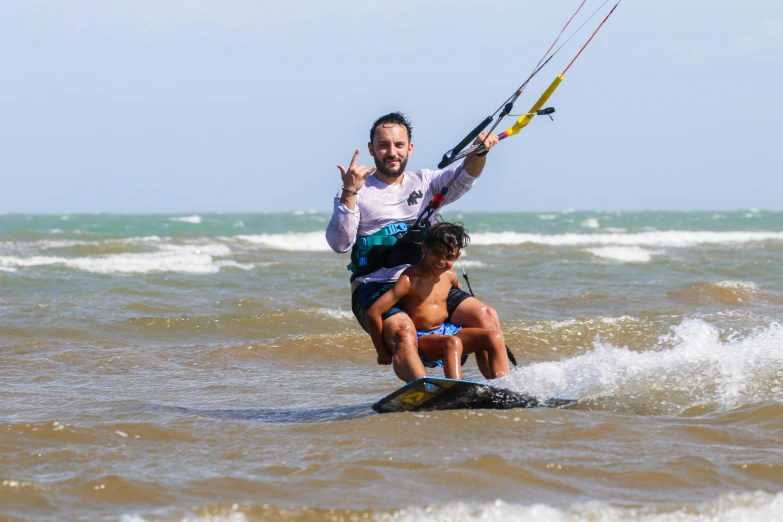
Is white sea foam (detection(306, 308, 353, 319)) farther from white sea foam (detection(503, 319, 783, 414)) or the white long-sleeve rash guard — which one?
the white long-sleeve rash guard

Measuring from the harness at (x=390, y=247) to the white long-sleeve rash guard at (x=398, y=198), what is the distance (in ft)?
0.10

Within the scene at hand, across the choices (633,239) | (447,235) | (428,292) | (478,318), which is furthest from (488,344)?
(633,239)

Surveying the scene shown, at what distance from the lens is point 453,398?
17.9 ft

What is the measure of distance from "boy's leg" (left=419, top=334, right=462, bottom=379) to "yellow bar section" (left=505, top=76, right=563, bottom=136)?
1257 millimetres

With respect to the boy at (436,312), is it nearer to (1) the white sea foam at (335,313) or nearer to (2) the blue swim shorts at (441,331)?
(2) the blue swim shorts at (441,331)

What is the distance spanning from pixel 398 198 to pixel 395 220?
135 millimetres

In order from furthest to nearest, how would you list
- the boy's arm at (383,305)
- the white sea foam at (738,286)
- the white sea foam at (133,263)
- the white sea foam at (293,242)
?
the white sea foam at (293,242), the white sea foam at (133,263), the white sea foam at (738,286), the boy's arm at (383,305)

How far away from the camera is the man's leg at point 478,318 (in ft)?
18.4

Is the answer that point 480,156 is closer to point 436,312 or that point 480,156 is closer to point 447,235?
point 447,235

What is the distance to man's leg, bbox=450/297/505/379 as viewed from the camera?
5.60 m

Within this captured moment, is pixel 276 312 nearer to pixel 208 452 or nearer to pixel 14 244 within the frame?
pixel 208 452

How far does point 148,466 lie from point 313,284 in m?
11.6

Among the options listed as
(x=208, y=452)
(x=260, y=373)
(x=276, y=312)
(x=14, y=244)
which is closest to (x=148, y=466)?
(x=208, y=452)

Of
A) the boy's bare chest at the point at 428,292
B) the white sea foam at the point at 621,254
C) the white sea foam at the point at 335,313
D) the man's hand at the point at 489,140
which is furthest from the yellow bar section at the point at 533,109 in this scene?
the white sea foam at the point at 621,254
